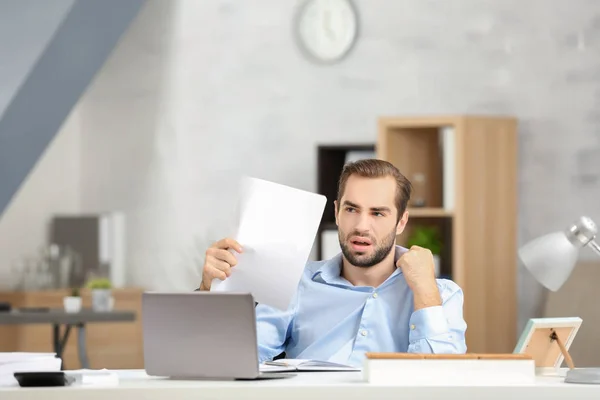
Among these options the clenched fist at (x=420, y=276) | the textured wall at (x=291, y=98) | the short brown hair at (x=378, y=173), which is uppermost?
the textured wall at (x=291, y=98)

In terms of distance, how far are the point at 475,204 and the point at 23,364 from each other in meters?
4.14

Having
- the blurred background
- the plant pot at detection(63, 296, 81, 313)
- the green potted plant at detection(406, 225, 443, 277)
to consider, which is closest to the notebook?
the blurred background

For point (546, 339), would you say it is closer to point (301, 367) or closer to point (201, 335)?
point (301, 367)

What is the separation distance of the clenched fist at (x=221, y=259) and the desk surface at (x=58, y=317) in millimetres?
3573

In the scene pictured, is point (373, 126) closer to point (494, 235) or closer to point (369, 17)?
point (369, 17)

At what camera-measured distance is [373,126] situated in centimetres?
688

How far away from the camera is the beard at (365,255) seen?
3182mm

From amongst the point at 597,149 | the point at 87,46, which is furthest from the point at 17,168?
the point at 597,149

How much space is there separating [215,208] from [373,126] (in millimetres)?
1169

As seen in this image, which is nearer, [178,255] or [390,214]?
[390,214]

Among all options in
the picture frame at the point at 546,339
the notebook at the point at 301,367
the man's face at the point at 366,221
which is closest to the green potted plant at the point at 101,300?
the man's face at the point at 366,221

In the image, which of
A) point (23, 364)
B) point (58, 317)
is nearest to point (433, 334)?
point (23, 364)

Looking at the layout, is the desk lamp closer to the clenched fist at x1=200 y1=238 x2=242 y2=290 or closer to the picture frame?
the picture frame

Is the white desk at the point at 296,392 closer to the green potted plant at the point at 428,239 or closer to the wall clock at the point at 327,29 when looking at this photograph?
the green potted plant at the point at 428,239
